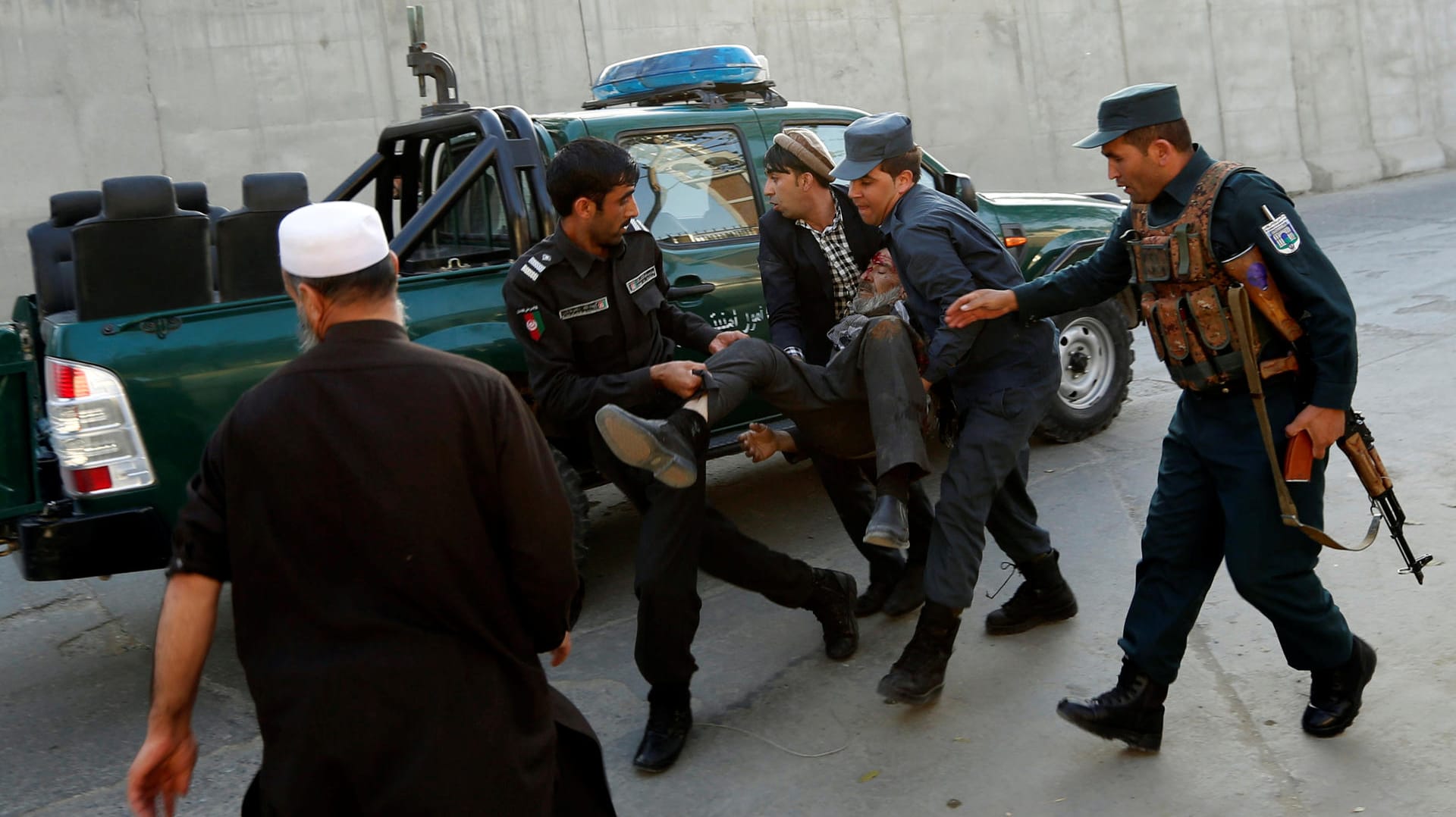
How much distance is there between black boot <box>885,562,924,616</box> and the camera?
4.78m

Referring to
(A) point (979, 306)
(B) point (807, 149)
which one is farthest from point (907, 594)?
(B) point (807, 149)

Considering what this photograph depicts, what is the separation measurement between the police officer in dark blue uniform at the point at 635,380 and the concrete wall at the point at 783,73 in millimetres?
7957

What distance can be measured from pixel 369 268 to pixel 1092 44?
16.1m

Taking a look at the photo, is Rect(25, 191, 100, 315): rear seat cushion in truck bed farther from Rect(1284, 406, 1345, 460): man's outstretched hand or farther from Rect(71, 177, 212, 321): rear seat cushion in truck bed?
Rect(1284, 406, 1345, 460): man's outstretched hand

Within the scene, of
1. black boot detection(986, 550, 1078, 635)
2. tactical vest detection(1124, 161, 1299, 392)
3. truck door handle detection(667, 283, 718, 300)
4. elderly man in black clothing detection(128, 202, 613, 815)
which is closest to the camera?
elderly man in black clothing detection(128, 202, 613, 815)

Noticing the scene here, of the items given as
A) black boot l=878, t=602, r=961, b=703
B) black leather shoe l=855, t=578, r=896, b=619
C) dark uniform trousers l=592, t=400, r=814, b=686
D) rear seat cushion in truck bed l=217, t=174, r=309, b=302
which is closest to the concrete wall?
rear seat cushion in truck bed l=217, t=174, r=309, b=302

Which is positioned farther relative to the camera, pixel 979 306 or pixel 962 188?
pixel 962 188

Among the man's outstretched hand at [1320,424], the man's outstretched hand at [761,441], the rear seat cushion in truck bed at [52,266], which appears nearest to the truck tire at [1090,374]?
the man's outstretched hand at [761,441]

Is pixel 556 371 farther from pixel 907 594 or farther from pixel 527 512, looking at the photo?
pixel 527 512

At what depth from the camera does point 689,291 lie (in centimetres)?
545

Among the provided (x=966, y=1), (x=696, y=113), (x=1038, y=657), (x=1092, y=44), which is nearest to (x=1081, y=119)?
(x=1092, y=44)

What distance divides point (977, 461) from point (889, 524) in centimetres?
35

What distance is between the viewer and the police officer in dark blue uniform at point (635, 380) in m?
3.87

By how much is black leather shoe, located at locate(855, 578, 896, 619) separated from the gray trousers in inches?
33.1
